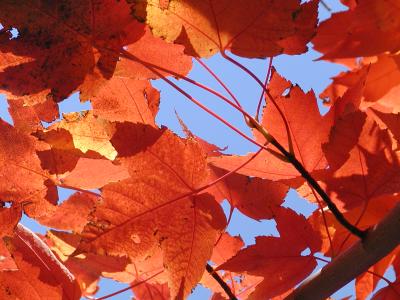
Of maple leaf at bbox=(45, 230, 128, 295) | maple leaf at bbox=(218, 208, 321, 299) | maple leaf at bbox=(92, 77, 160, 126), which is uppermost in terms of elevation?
maple leaf at bbox=(92, 77, 160, 126)

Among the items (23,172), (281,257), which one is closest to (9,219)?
(23,172)

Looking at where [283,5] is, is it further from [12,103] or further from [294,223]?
[12,103]

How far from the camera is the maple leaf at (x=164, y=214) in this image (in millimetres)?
389

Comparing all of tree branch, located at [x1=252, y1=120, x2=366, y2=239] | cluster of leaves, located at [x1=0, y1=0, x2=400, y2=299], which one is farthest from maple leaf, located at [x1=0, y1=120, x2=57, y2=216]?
tree branch, located at [x1=252, y1=120, x2=366, y2=239]

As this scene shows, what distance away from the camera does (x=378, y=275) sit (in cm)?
48

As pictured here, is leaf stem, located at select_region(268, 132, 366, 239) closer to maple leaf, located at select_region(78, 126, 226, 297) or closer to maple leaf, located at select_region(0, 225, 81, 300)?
maple leaf, located at select_region(78, 126, 226, 297)

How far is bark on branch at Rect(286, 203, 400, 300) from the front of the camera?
374mm

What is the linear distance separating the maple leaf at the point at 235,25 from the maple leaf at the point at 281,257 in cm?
16

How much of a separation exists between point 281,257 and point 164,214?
13 centimetres

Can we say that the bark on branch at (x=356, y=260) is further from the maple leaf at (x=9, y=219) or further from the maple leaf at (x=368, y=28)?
the maple leaf at (x=9, y=219)

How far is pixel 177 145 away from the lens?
1.30 ft

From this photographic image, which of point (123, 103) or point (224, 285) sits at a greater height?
point (123, 103)

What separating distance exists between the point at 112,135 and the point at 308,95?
0.57 feet

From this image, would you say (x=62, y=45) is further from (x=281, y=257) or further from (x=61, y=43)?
A: (x=281, y=257)
